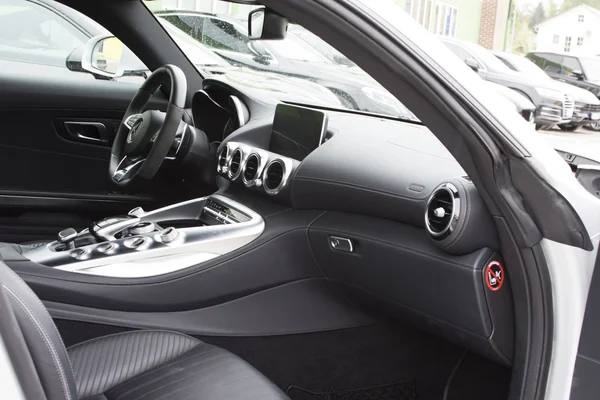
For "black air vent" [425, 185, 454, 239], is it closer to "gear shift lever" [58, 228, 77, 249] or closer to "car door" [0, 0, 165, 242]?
"gear shift lever" [58, 228, 77, 249]

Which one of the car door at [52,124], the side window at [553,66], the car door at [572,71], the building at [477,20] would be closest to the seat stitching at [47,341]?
the car door at [52,124]

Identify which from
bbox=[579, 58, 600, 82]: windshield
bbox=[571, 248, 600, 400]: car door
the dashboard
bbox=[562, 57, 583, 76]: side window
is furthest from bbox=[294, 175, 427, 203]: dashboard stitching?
bbox=[562, 57, 583, 76]: side window

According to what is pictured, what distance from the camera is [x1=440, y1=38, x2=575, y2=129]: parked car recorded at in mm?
3242

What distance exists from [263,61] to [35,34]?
3.86ft

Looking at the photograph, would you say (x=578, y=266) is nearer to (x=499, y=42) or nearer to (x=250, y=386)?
(x=250, y=386)

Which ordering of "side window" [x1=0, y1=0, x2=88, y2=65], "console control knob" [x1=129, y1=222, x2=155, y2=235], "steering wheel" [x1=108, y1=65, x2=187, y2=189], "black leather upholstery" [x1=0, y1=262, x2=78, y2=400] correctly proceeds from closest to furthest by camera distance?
1. "black leather upholstery" [x1=0, y1=262, x2=78, y2=400]
2. "console control knob" [x1=129, y1=222, x2=155, y2=235]
3. "steering wheel" [x1=108, y1=65, x2=187, y2=189]
4. "side window" [x1=0, y1=0, x2=88, y2=65]

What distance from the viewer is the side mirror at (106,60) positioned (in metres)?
3.05

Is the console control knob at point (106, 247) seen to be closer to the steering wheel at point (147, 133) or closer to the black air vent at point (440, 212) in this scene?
the steering wheel at point (147, 133)

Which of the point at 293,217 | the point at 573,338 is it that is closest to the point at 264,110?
the point at 293,217

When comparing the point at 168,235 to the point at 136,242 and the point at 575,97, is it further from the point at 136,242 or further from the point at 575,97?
the point at 575,97

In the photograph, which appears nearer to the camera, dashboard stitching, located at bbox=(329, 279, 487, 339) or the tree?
dashboard stitching, located at bbox=(329, 279, 487, 339)

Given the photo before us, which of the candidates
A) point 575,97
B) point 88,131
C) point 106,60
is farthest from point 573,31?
point 88,131

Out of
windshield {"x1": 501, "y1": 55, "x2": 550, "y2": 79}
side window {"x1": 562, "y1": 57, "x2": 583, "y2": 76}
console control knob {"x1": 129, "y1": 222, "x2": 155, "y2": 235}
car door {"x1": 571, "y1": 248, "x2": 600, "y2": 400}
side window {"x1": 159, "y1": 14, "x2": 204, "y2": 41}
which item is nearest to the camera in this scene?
car door {"x1": 571, "y1": 248, "x2": 600, "y2": 400}

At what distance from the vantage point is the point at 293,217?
218 centimetres
